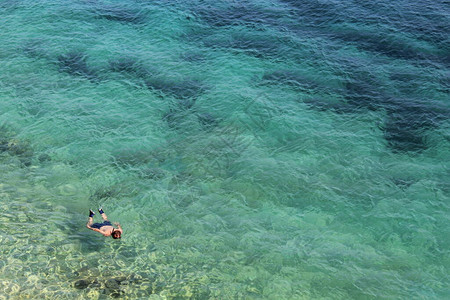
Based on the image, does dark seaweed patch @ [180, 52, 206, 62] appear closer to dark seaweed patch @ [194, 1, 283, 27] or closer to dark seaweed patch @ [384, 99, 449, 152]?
dark seaweed patch @ [194, 1, 283, 27]

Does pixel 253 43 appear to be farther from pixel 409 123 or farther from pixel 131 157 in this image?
pixel 131 157

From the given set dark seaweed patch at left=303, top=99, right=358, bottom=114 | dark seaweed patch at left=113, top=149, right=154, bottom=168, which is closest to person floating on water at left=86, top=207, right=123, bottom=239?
dark seaweed patch at left=113, top=149, right=154, bottom=168

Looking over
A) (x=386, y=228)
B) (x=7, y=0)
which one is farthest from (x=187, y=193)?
(x=7, y=0)

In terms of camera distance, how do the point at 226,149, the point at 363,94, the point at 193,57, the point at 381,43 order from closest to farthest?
the point at 226,149 → the point at 363,94 → the point at 193,57 → the point at 381,43

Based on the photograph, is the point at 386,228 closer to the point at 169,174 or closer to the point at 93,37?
the point at 169,174

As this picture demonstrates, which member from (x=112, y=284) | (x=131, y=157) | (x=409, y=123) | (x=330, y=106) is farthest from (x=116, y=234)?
(x=409, y=123)
